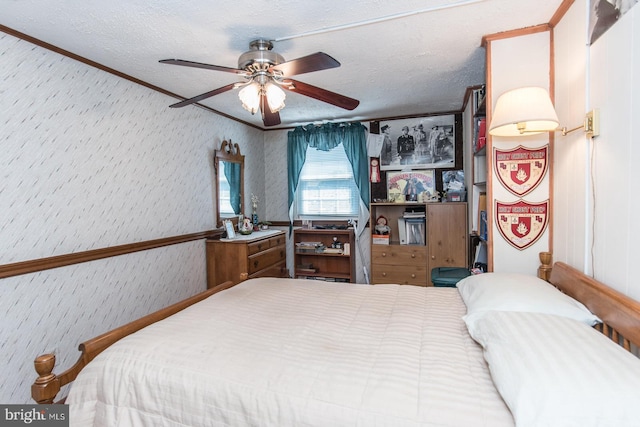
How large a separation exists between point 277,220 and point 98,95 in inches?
107

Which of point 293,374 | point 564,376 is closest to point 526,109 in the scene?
point 564,376

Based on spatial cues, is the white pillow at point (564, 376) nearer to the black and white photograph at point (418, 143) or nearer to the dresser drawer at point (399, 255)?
the dresser drawer at point (399, 255)

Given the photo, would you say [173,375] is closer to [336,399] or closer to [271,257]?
[336,399]

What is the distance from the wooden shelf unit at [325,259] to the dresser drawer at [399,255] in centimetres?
44

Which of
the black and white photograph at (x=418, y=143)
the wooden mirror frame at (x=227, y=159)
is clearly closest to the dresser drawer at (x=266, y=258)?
the wooden mirror frame at (x=227, y=159)

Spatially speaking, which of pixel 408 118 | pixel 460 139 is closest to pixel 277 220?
pixel 408 118

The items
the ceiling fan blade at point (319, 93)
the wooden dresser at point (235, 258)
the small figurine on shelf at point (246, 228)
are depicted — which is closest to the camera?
the ceiling fan blade at point (319, 93)

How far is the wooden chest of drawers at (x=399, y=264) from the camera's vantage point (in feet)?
12.0

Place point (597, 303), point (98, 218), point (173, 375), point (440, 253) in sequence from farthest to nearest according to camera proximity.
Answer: point (440, 253) → point (98, 218) → point (597, 303) → point (173, 375)

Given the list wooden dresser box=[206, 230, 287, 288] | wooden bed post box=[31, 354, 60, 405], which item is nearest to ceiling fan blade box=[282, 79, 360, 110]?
wooden bed post box=[31, 354, 60, 405]

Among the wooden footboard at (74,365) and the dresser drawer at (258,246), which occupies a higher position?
the dresser drawer at (258,246)

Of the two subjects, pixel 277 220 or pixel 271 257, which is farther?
pixel 277 220

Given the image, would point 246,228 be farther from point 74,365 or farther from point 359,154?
point 74,365

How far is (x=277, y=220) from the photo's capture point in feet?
15.4
